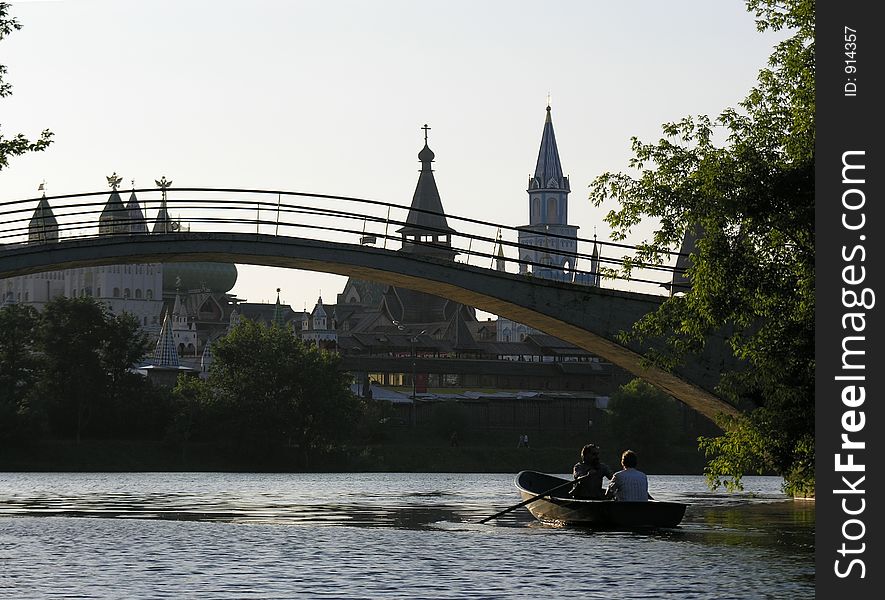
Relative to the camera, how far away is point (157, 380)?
149 metres

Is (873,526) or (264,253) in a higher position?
(264,253)

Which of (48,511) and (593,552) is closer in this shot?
(593,552)

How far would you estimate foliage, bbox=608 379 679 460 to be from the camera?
416 feet

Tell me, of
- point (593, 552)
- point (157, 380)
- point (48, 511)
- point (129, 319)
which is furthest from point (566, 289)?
point (157, 380)

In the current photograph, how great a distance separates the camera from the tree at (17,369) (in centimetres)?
10038

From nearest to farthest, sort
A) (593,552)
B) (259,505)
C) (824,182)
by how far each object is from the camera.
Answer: (824,182) → (593,552) → (259,505)

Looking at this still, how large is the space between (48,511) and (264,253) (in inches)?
387

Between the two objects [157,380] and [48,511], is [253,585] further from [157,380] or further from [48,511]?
[157,380]

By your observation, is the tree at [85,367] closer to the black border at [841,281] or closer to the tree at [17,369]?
the tree at [17,369]

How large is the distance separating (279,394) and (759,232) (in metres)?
80.2

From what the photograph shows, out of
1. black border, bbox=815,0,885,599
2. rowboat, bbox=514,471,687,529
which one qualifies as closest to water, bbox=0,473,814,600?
rowboat, bbox=514,471,687,529

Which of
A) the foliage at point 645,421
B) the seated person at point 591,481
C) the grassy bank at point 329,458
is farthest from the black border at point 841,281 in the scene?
the foliage at point 645,421

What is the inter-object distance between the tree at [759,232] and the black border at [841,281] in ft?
19.9

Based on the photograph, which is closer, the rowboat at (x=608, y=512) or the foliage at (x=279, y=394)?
the rowboat at (x=608, y=512)
